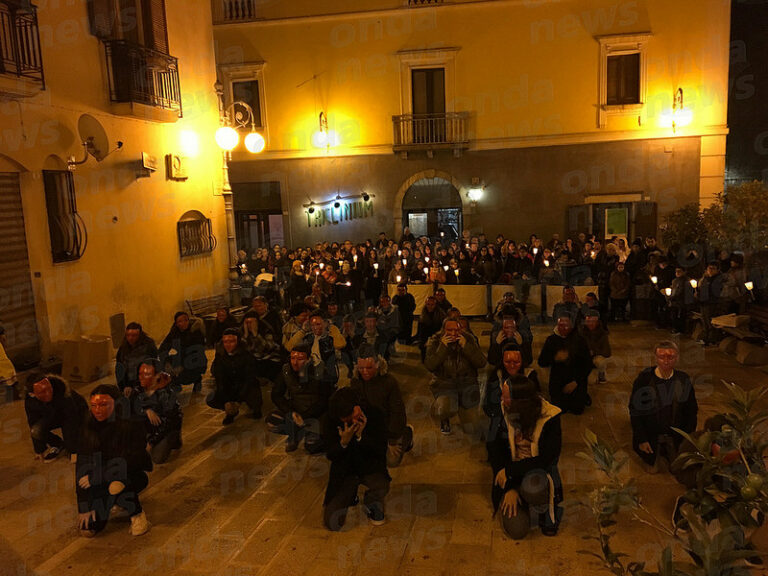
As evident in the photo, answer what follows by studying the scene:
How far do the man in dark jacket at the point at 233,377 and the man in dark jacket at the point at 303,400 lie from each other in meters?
1.03

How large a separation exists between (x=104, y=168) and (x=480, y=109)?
13080mm

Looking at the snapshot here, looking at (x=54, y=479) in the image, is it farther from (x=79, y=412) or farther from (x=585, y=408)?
(x=585, y=408)

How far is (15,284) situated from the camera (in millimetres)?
10039

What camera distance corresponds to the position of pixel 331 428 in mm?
5789

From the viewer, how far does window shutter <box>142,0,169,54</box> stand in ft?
41.9

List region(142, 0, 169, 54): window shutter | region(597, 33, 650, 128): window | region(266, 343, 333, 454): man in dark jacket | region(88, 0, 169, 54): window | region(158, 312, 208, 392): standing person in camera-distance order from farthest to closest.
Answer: region(597, 33, 650, 128): window
region(142, 0, 169, 54): window shutter
region(88, 0, 169, 54): window
region(158, 312, 208, 392): standing person
region(266, 343, 333, 454): man in dark jacket

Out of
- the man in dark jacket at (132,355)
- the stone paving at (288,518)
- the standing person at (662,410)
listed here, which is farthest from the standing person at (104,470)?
the standing person at (662,410)

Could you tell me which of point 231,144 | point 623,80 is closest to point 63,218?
point 231,144

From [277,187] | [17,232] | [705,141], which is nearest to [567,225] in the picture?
[705,141]

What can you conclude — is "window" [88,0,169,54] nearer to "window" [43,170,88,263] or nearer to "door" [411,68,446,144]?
"window" [43,170,88,263]

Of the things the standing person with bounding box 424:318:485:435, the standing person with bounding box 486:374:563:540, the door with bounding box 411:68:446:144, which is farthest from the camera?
the door with bounding box 411:68:446:144

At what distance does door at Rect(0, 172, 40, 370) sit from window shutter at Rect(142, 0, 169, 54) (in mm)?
4540

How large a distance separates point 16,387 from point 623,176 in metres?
17.9

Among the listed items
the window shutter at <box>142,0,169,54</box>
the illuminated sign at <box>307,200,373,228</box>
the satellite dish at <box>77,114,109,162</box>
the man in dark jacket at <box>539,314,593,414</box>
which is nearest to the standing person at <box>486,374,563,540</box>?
the man in dark jacket at <box>539,314,593,414</box>
